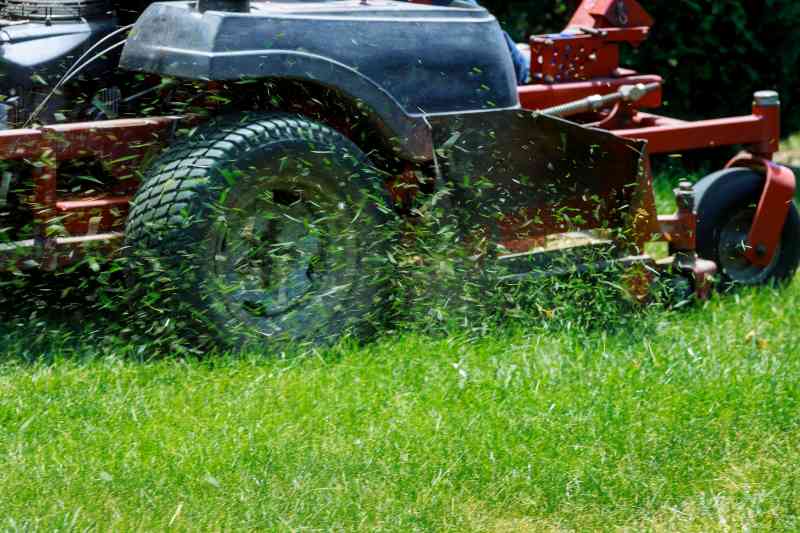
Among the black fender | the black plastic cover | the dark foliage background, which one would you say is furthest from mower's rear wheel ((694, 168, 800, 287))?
the dark foliage background

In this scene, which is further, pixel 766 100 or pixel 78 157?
pixel 766 100

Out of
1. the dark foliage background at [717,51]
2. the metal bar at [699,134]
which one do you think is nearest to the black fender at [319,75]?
the metal bar at [699,134]

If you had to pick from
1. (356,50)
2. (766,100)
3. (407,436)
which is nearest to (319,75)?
(356,50)

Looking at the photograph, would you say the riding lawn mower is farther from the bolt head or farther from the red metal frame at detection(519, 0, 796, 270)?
the bolt head

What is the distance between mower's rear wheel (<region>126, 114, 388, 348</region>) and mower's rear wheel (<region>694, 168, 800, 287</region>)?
156 cm

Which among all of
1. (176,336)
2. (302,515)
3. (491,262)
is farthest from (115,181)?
(302,515)

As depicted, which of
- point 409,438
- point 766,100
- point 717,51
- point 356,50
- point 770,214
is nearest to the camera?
point 409,438

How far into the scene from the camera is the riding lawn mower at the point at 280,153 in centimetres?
364

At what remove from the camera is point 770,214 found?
494 centimetres

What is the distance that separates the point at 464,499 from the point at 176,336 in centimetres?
112

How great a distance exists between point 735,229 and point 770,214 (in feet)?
0.49

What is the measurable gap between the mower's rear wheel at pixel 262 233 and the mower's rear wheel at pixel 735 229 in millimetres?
1555

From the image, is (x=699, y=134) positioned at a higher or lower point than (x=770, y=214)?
higher

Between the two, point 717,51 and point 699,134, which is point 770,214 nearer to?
point 699,134
